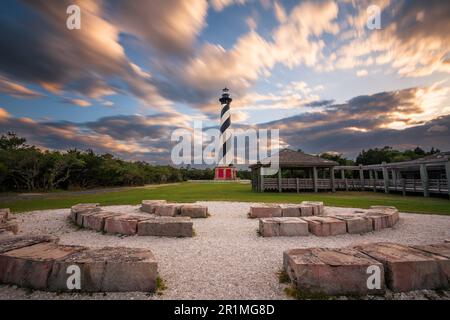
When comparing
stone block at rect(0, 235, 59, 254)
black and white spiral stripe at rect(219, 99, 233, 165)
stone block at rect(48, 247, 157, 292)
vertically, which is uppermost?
black and white spiral stripe at rect(219, 99, 233, 165)

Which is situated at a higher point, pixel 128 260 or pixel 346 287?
pixel 128 260

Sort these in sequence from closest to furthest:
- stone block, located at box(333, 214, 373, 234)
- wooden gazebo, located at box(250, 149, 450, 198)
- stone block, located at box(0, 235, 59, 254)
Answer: stone block, located at box(0, 235, 59, 254)
stone block, located at box(333, 214, 373, 234)
wooden gazebo, located at box(250, 149, 450, 198)

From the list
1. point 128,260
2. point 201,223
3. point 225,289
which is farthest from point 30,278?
point 201,223

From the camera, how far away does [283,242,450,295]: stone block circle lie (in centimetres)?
340

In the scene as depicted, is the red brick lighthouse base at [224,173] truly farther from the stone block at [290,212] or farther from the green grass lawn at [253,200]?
the stone block at [290,212]

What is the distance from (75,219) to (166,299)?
715cm

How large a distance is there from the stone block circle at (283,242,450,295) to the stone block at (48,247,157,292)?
223 cm

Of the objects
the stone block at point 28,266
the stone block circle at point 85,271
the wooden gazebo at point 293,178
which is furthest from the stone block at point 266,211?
the wooden gazebo at point 293,178

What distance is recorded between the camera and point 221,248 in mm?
5688

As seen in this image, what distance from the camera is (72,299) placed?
10.8ft

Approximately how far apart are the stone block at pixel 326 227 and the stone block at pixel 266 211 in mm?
2330

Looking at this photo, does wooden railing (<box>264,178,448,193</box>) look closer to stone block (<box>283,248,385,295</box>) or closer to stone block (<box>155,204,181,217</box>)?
stone block (<box>155,204,181,217</box>)

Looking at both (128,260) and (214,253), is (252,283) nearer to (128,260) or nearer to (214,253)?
(214,253)

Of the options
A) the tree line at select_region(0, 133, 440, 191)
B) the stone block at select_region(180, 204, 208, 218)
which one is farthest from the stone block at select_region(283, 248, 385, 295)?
the tree line at select_region(0, 133, 440, 191)
